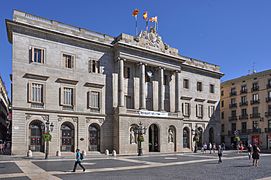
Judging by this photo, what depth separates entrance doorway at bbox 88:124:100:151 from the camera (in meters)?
40.2

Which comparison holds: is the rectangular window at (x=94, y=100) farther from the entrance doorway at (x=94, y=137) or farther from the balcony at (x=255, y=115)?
the balcony at (x=255, y=115)

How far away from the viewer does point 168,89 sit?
160ft

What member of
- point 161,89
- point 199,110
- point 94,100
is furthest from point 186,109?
point 94,100

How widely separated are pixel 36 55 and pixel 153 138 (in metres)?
21.6

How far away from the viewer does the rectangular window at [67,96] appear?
3817 cm

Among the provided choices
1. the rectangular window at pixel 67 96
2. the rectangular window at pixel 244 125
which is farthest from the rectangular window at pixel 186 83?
the rectangular window at pixel 67 96

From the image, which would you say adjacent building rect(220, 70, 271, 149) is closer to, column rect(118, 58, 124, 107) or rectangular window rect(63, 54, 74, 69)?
column rect(118, 58, 124, 107)

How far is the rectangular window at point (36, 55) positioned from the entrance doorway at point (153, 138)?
63.9 feet

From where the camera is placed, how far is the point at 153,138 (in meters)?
46.3

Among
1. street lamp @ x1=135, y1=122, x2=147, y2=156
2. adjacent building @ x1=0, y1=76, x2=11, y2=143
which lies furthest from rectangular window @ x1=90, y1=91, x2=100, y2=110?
adjacent building @ x1=0, y1=76, x2=11, y2=143

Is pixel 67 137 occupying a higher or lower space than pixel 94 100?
lower

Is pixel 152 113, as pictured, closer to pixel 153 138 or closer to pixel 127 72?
pixel 153 138

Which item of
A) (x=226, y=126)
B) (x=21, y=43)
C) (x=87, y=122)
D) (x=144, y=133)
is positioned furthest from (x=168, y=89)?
(x=226, y=126)

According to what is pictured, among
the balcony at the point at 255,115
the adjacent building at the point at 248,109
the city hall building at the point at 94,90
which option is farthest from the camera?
the balcony at the point at 255,115
